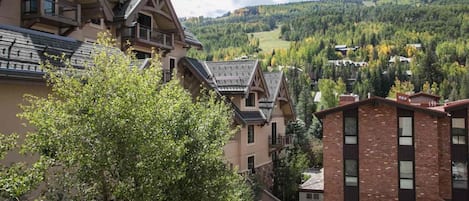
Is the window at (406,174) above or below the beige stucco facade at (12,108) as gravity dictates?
below

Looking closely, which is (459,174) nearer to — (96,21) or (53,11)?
(96,21)

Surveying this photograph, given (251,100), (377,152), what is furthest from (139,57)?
(377,152)

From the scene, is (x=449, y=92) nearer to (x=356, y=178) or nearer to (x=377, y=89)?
(x=377, y=89)

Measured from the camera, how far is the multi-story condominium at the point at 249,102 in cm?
2600

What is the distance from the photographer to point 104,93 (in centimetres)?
764

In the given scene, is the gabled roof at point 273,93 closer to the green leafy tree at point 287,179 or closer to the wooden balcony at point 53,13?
the green leafy tree at point 287,179

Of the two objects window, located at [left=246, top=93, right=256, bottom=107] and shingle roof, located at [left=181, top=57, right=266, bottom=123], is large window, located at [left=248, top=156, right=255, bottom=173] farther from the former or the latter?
window, located at [left=246, top=93, right=256, bottom=107]

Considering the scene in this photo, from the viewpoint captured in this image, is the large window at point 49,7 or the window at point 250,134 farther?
the window at point 250,134

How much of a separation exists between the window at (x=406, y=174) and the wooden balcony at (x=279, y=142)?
31.9 ft

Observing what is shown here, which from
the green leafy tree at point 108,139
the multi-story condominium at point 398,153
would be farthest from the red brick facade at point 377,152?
the green leafy tree at point 108,139

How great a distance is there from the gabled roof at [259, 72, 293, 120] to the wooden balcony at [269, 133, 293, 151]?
7.28ft

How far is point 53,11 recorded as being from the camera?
16.3 m

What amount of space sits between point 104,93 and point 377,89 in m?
131

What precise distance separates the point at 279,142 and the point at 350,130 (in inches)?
327
